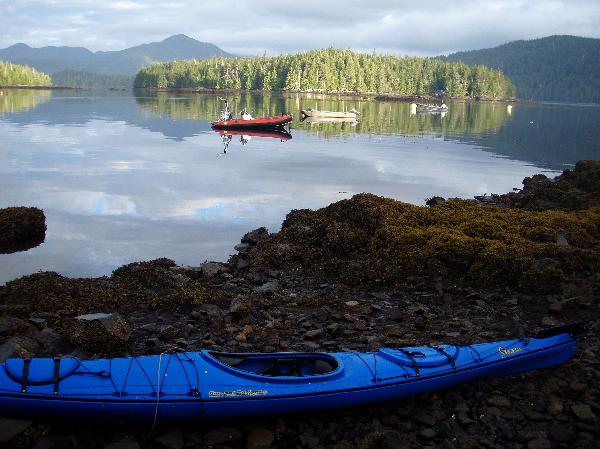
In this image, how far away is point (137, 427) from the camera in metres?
7.88

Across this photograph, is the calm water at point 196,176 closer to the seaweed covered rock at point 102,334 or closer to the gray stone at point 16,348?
the seaweed covered rock at point 102,334

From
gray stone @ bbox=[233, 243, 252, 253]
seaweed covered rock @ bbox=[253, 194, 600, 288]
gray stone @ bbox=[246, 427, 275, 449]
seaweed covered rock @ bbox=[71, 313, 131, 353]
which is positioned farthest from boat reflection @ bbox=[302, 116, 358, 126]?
gray stone @ bbox=[246, 427, 275, 449]

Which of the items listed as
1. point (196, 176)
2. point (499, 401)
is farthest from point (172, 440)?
point (196, 176)

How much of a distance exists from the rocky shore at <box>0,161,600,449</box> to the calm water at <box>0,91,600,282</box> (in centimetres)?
376

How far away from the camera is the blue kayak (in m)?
7.44

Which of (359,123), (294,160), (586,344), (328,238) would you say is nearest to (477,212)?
(328,238)

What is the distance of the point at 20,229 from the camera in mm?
19625

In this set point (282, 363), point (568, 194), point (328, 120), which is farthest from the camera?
point (328, 120)

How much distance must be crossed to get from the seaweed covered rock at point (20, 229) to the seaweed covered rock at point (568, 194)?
2065 cm

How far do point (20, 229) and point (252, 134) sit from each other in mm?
44189

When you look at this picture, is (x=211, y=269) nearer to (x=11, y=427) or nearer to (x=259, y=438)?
(x=259, y=438)

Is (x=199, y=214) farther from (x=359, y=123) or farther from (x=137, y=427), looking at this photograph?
(x=359, y=123)

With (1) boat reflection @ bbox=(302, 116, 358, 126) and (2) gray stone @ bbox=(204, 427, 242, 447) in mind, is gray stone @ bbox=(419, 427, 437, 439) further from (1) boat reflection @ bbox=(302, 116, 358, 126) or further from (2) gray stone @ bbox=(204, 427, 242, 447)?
(1) boat reflection @ bbox=(302, 116, 358, 126)

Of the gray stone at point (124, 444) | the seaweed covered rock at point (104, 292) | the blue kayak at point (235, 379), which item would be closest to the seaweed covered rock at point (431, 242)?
the seaweed covered rock at point (104, 292)
